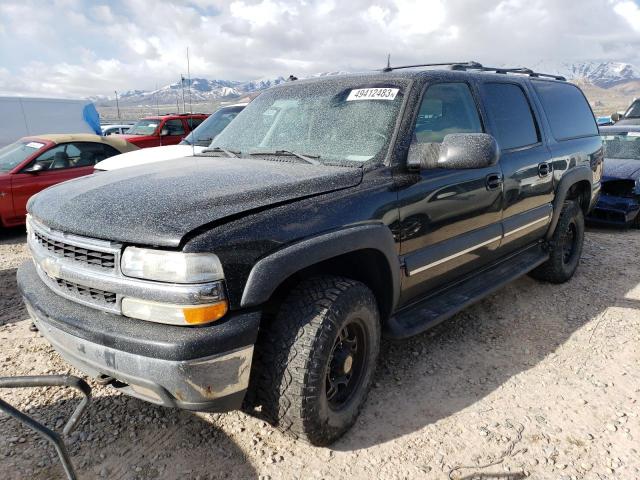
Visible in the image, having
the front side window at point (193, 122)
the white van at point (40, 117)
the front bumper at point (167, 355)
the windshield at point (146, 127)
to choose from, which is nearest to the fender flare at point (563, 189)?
the front bumper at point (167, 355)

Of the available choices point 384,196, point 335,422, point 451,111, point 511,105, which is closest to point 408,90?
point 451,111

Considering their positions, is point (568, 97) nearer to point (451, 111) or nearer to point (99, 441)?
point (451, 111)

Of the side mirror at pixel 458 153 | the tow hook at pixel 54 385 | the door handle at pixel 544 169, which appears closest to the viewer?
the tow hook at pixel 54 385

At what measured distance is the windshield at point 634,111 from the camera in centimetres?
1144

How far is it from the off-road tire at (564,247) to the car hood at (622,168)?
284 centimetres

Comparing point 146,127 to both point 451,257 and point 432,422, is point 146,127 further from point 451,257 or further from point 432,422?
point 432,422

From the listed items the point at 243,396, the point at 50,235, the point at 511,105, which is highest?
the point at 511,105

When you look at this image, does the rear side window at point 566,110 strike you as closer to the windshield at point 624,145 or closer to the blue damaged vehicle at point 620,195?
the blue damaged vehicle at point 620,195

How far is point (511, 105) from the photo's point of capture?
13.0 feet

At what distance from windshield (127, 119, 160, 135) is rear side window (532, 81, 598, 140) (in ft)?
30.3

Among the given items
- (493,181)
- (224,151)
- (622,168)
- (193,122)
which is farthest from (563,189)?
(193,122)

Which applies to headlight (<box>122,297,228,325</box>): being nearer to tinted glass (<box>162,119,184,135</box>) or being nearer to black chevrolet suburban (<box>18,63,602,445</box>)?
black chevrolet suburban (<box>18,63,602,445</box>)

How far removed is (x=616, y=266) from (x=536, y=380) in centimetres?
299

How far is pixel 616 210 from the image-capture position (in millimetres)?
7086
